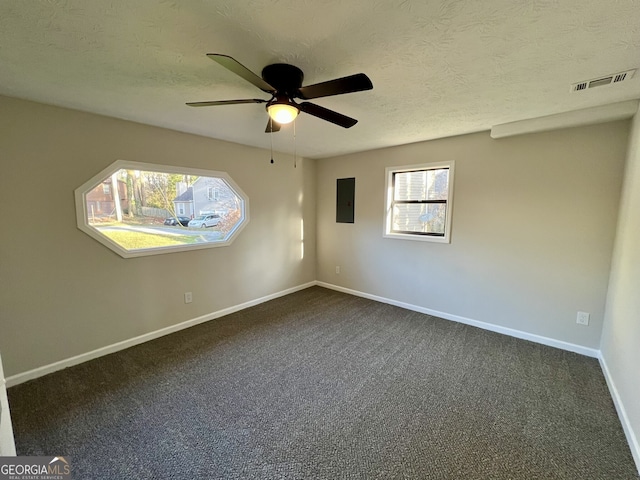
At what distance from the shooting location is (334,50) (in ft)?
4.94

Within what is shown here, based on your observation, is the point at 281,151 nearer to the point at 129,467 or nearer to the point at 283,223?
the point at 283,223

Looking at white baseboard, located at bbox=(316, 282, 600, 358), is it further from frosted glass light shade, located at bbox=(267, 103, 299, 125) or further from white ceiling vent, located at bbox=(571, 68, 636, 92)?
frosted glass light shade, located at bbox=(267, 103, 299, 125)

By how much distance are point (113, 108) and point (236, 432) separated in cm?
281

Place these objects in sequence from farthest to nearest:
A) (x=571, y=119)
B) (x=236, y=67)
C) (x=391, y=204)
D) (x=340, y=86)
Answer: (x=391, y=204) < (x=571, y=119) < (x=340, y=86) < (x=236, y=67)

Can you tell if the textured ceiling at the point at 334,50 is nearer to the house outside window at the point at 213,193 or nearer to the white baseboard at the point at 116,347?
the house outside window at the point at 213,193

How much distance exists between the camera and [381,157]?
3.93 m

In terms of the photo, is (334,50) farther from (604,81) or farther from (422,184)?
(422,184)

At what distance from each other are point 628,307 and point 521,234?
3.66 feet

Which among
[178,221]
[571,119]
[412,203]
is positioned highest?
[571,119]

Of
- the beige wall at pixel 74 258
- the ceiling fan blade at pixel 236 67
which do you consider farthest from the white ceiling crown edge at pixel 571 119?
the beige wall at pixel 74 258

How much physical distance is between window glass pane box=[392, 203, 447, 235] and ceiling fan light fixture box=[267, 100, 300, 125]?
2545 millimetres

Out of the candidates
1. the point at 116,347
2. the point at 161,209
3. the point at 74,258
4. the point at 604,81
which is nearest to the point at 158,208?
the point at 161,209

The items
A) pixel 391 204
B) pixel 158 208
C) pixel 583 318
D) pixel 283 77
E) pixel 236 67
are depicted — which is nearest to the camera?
pixel 236 67

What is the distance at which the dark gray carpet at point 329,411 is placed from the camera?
153cm
